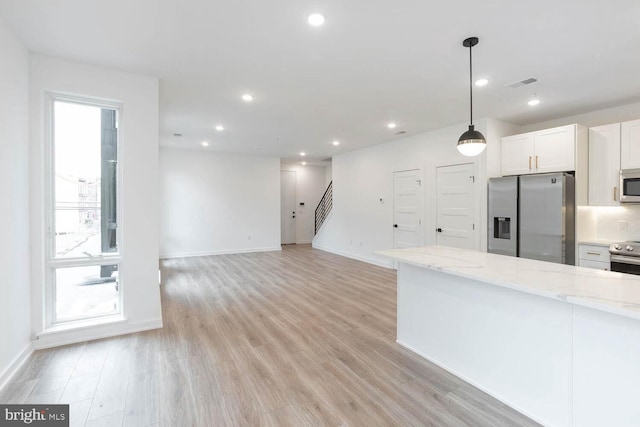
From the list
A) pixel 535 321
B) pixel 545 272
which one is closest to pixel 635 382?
pixel 535 321

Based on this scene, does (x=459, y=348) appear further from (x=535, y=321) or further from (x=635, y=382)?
(x=635, y=382)

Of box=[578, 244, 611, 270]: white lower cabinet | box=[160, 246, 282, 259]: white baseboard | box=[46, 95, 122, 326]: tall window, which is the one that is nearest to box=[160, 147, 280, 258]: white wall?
box=[160, 246, 282, 259]: white baseboard

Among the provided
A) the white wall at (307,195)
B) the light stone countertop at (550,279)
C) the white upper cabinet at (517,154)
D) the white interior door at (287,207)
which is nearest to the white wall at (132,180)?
the light stone countertop at (550,279)

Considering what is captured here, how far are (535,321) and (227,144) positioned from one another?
679 cm

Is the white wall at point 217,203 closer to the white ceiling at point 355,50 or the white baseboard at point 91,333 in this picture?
the white ceiling at point 355,50

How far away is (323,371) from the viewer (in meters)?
2.45

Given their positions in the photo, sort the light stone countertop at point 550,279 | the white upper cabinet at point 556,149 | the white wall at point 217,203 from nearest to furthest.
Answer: the light stone countertop at point 550,279, the white upper cabinet at point 556,149, the white wall at point 217,203

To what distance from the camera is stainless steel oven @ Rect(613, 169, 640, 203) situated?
3637 mm

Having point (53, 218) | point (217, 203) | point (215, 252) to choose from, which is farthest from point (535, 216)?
point (215, 252)

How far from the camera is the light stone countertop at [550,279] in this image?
4.80ft

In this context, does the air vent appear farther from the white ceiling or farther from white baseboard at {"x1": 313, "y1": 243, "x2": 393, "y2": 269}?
white baseboard at {"x1": 313, "y1": 243, "x2": 393, "y2": 269}

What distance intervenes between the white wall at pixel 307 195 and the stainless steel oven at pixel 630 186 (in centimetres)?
803

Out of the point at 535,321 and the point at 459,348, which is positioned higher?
the point at 535,321

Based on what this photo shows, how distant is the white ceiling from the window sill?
2.74 m
